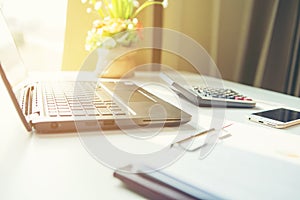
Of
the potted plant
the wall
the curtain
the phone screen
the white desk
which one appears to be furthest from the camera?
the wall

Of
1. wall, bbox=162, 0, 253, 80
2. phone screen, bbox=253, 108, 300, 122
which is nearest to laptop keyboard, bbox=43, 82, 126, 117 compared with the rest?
phone screen, bbox=253, 108, 300, 122

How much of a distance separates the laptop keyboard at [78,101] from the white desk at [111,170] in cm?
6

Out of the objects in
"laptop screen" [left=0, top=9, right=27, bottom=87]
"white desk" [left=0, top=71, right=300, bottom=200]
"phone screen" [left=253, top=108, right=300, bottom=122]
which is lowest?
"phone screen" [left=253, top=108, right=300, bottom=122]

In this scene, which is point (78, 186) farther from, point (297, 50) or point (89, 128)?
point (297, 50)

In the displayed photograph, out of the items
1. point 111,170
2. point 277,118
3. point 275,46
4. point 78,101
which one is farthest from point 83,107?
point 275,46

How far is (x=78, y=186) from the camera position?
0.43 m

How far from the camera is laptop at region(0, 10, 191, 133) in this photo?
24.8 inches

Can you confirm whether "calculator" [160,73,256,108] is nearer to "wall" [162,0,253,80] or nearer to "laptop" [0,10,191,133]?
"laptop" [0,10,191,133]

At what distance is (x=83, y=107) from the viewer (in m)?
0.70

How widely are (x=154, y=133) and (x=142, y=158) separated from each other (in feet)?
0.40

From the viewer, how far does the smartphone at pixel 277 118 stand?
0.73m

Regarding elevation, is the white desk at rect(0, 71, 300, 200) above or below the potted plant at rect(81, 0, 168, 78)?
below

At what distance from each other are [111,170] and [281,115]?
0.46m

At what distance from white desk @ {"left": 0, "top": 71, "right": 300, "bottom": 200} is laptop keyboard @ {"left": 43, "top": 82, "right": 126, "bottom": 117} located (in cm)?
6
